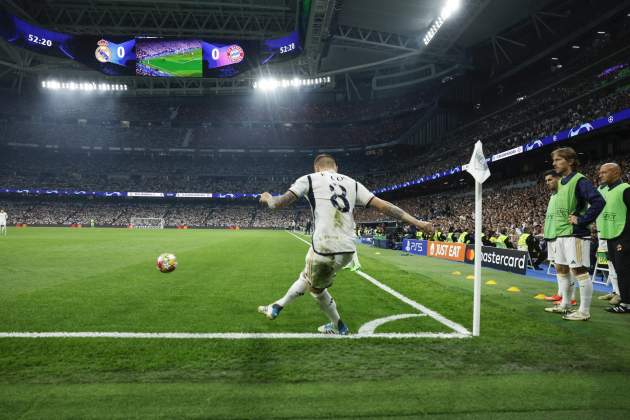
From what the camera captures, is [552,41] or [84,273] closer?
[84,273]

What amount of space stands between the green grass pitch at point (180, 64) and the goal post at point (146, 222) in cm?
2770

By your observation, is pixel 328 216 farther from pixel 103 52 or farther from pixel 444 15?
pixel 103 52

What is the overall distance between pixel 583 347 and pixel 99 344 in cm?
535

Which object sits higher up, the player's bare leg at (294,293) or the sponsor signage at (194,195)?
the sponsor signage at (194,195)

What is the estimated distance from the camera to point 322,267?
4340mm

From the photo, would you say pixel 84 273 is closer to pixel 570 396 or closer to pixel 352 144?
pixel 570 396

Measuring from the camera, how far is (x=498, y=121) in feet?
128

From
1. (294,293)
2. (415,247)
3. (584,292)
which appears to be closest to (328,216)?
(294,293)

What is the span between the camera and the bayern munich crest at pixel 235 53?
131 feet

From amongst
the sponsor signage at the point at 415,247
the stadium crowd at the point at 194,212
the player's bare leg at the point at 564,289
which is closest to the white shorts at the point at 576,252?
the player's bare leg at the point at 564,289

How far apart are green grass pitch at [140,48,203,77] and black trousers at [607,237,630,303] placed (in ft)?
135

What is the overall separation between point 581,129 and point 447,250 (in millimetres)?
10428

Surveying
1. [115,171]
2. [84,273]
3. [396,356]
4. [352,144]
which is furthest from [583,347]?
[115,171]

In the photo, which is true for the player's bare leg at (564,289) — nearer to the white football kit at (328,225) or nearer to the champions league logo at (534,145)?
the white football kit at (328,225)
